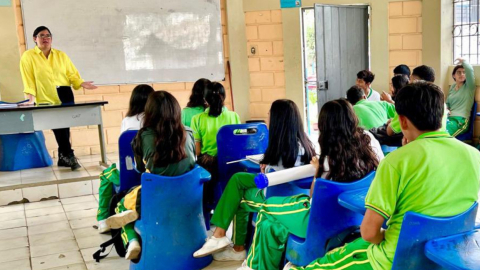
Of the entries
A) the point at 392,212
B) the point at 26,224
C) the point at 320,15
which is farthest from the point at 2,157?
the point at 392,212

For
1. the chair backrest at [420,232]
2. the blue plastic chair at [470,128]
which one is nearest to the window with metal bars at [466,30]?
the blue plastic chair at [470,128]

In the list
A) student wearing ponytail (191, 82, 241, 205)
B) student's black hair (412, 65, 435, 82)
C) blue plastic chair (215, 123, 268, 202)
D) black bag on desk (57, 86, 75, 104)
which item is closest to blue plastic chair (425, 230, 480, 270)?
blue plastic chair (215, 123, 268, 202)

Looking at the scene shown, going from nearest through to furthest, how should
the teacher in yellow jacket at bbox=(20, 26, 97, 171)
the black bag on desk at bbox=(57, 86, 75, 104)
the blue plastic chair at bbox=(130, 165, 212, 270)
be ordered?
the blue plastic chair at bbox=(130, 165, 212, 270)
the teacher in yellow jacket at bbox=(20, 26, 97, 171)
the black bag on desk at bbox=(57, 86, 75, 104)

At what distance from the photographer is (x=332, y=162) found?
208 cm

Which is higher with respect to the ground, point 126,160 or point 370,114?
point 370,114

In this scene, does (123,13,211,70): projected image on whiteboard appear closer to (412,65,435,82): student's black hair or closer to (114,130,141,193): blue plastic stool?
(412,65,435,82): student's black hair

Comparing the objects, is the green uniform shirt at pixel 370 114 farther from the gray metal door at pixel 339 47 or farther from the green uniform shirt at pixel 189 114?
the gray metal door at pixel 339 47

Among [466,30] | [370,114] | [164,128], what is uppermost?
[466,30]

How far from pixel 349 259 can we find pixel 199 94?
2.30m

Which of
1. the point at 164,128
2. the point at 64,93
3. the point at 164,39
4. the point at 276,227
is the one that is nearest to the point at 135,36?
the point at 164,39

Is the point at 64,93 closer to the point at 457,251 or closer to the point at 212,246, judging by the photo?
the point at 212,246

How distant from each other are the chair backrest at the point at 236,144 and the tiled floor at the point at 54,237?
0.69m

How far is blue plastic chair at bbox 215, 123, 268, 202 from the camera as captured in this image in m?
3.29

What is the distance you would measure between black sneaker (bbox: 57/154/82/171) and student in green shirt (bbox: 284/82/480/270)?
13.8 ft
